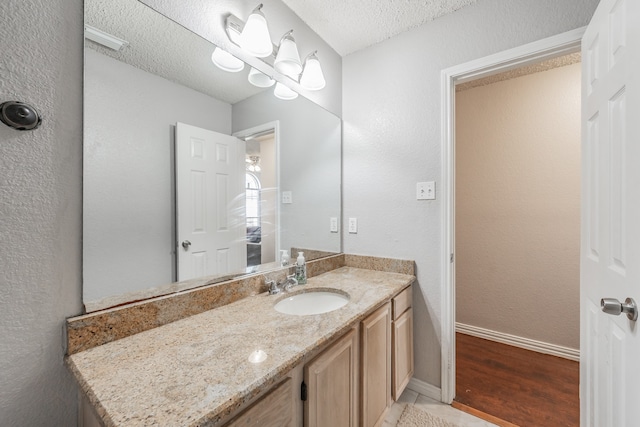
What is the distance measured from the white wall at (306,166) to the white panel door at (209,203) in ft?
0.85

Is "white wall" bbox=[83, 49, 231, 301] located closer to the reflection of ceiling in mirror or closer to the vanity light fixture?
the reflection of ceiling in mirror

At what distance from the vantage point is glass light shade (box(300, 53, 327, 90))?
1651 millimetres

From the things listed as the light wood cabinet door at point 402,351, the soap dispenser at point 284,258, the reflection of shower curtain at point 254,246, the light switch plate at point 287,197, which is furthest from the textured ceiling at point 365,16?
the light wood cabinet door at point 402,351

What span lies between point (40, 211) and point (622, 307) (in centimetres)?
169

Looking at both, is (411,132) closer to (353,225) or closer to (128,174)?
(353,225)

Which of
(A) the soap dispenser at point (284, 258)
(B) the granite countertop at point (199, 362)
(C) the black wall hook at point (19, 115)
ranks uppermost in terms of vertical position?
(C) the black wall hook at point (19, 115)

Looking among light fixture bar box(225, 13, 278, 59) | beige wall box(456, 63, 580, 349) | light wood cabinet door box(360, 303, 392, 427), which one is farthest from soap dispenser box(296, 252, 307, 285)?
beige wall box(456, 63, 580, 349)

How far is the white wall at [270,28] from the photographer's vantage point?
1117 mm

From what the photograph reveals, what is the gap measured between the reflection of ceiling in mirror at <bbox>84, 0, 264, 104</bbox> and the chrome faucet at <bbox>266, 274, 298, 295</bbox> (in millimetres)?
953

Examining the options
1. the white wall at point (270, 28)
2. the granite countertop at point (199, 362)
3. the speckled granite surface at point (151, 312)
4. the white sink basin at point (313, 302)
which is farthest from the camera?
the white sink basin at point (313, 302)

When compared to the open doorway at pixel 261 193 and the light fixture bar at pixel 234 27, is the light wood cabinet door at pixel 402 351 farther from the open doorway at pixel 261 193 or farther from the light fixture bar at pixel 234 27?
the light fixture bar at pixel 234 27

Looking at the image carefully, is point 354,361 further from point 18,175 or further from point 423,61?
point 423,61

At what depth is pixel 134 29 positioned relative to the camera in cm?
98

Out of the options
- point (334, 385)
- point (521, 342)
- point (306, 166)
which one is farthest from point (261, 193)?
point (521, 342)
